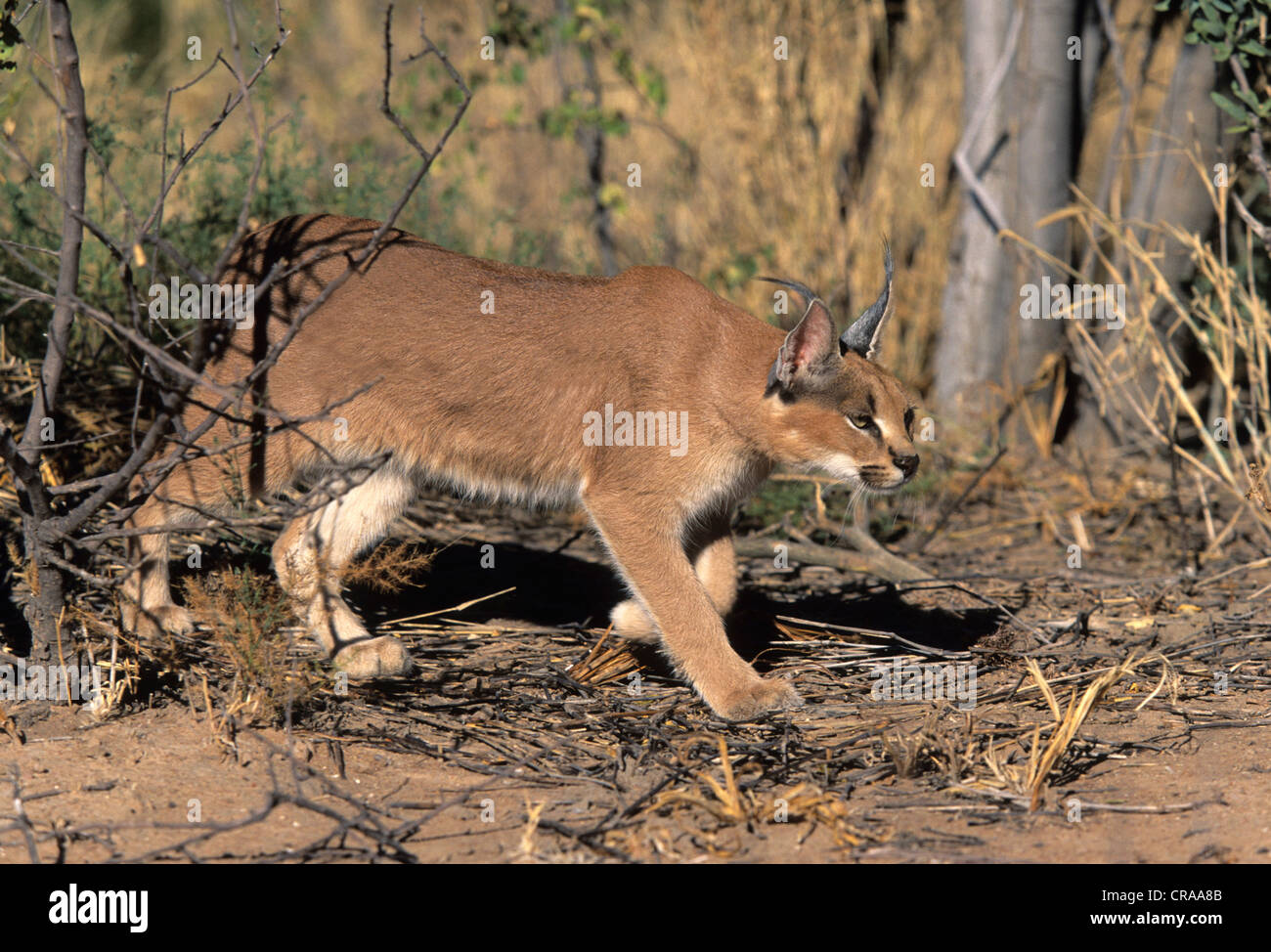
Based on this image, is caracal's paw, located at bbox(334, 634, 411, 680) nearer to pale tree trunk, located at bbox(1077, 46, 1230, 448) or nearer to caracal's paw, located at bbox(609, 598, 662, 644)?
caracal's paw, located at bbox(609, 598, 662, 644)

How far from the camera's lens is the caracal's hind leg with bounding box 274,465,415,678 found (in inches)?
177

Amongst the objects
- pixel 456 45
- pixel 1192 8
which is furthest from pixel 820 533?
pixel 456 45

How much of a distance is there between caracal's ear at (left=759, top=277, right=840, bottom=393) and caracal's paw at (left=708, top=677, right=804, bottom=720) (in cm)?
98

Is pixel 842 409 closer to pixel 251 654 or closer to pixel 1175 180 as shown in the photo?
pixel 251 654

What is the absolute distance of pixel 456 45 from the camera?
9.96 metres

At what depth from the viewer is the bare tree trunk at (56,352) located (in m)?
3.56

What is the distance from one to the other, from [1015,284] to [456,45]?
498cm

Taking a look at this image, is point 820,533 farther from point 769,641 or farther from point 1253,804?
point 1253,804

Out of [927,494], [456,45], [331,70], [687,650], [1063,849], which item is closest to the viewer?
[1063,849]

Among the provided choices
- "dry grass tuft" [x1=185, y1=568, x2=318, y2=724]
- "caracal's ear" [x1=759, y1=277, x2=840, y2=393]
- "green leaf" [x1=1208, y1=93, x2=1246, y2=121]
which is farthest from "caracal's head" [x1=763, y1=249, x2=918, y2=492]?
"green leaf" [x1=1208, y1=93, x2=1246, y2=121]

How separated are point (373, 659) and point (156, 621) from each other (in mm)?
775

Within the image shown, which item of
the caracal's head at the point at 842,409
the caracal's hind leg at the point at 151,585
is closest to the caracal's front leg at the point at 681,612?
the caracal's head at the point at 842,409

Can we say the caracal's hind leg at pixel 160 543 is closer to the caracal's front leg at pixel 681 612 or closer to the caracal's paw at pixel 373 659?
the caracal's paw at pixel 373 659

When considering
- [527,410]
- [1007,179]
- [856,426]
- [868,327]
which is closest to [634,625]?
[527,410]
